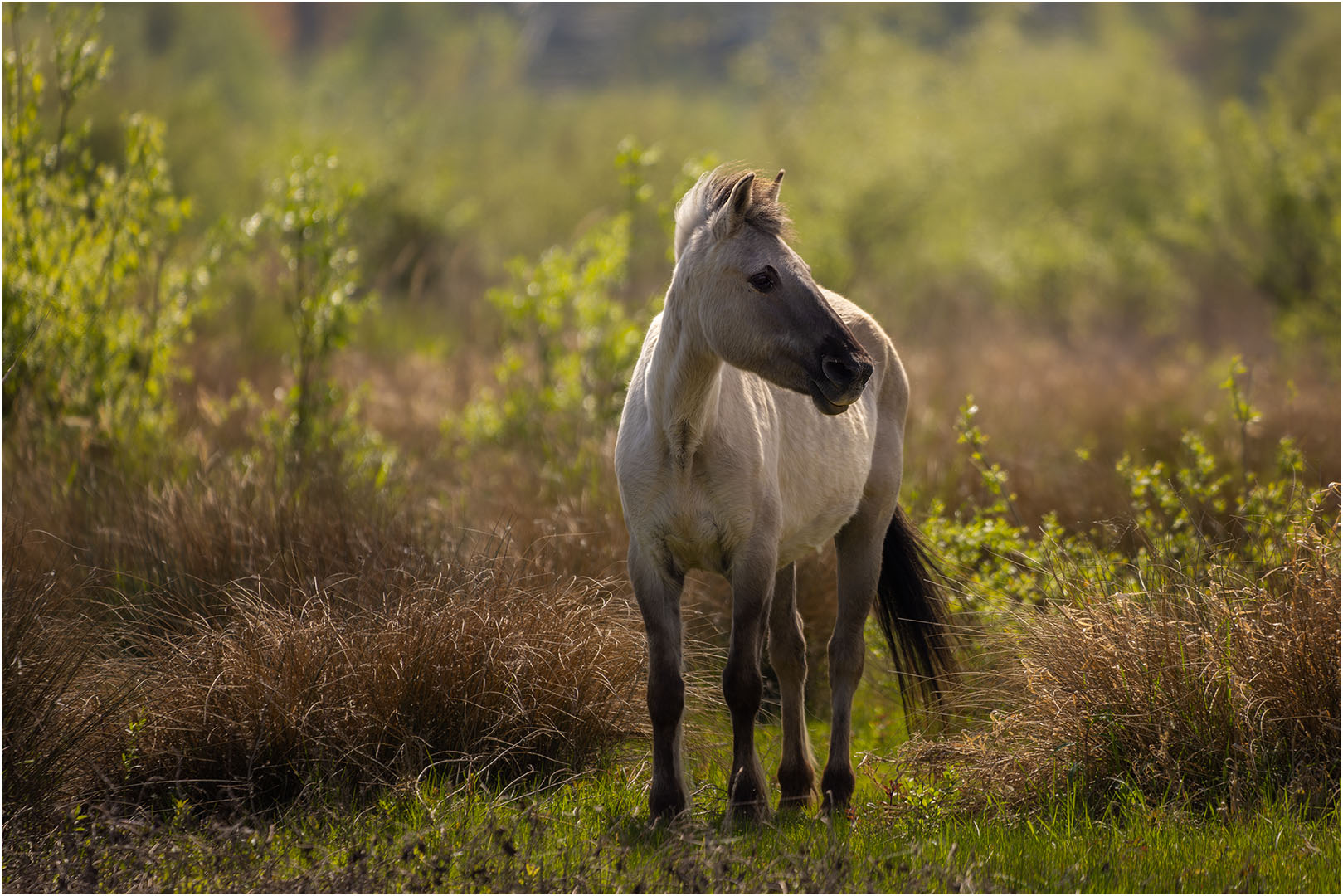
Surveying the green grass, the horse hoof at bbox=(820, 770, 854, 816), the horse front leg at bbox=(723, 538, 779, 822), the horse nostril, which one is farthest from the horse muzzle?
the horse hoof at bbox=(820, 770, 854, 816)

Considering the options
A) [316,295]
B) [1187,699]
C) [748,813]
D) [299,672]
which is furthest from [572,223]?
[1187,699]

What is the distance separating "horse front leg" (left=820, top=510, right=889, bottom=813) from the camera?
491cm

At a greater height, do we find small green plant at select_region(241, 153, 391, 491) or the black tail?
small green plant at select_region(241, 153, 391, 491)

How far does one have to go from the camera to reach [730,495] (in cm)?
440

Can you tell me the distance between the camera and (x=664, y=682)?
4.37 meters

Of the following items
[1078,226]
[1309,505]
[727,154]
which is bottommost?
[1309,505]

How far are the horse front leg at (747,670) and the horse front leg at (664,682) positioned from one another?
209 millimetres

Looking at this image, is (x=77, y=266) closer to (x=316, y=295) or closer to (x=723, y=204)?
(x=316, y=295)

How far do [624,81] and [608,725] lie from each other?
120 metres

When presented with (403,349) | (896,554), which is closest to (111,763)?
(896,554)

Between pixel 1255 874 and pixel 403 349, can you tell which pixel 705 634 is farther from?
pixel 403 349

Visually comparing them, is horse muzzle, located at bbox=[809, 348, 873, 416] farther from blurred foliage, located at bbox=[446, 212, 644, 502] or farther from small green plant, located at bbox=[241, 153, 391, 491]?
blurred foliage, located at bbox=[446, 212, 644, 502]

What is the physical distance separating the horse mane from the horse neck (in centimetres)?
28

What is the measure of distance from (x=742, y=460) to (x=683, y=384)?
0.41m
